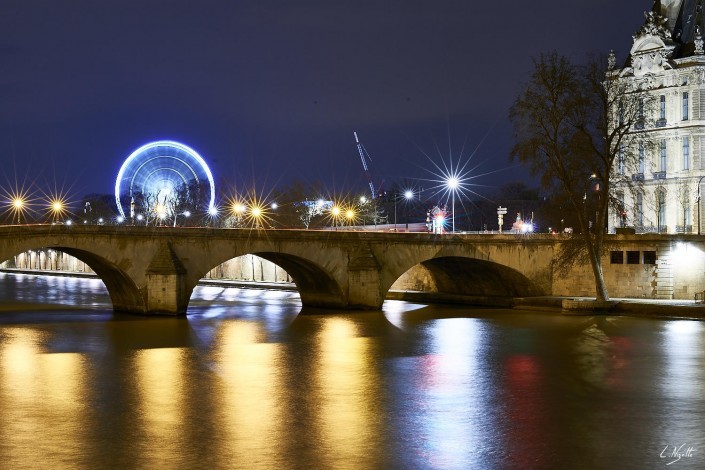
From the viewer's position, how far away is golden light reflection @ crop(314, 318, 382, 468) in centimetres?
2408

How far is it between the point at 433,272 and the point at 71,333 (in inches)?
1212

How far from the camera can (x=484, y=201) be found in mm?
157625

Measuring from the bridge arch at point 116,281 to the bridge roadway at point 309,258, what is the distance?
84 millimetres

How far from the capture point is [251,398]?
30.4 m

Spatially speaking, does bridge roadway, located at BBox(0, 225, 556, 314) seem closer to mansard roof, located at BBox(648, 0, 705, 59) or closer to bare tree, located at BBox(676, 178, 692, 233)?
bare tree, located at BBox(676, 178, 692, 233)

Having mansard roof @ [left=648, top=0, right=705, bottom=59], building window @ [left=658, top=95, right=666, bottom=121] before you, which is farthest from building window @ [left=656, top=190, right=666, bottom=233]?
mansard roof @ [left=648, top=0, right=705, bottom=59]

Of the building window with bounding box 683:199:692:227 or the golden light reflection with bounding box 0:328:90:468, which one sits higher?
the building window with bounding box 683:199:692:227

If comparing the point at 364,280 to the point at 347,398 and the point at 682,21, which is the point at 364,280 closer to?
the point at 347,398

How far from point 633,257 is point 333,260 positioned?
19.4m

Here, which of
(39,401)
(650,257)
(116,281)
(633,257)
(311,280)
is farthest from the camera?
(633,257)

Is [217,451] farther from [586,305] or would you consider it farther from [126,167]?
[126,167]

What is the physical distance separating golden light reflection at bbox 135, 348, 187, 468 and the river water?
0.07m

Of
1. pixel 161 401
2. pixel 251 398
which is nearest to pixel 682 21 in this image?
pixel 251 398

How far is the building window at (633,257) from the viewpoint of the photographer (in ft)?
215
